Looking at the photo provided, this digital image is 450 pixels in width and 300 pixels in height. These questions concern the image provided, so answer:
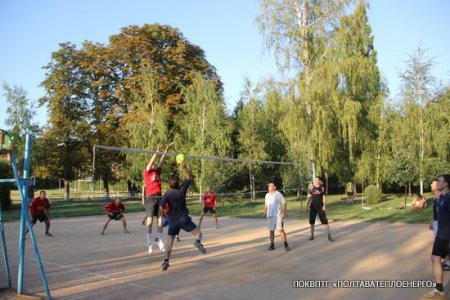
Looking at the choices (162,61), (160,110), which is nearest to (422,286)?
(160,110)

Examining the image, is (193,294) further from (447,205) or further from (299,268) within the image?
(447,205)

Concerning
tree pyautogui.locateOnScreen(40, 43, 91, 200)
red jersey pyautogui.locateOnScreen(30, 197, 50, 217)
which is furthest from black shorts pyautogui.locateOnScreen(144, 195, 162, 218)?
tree pyautogui.locateOnScreen(40, 43, 91, 200)

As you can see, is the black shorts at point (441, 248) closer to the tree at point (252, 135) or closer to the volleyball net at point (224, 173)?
the volleyball net at point (224, 173)

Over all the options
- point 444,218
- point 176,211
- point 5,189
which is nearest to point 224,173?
point 5,189

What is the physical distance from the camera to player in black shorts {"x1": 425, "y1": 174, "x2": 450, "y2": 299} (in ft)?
21.1

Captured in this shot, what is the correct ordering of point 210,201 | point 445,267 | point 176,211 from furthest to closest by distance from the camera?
point 210,201 < point 176,211 < point 445,267

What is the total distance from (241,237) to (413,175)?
14.0 metres

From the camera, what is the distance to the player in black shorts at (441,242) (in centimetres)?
642

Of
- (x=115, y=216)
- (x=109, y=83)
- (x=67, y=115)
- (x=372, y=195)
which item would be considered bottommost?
(x=372, y=195)

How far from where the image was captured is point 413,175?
2319 cm

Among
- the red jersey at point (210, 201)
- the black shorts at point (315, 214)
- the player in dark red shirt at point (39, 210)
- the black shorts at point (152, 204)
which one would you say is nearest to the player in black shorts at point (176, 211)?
the black shorts at point (152, 204)

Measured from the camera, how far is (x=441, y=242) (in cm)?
654

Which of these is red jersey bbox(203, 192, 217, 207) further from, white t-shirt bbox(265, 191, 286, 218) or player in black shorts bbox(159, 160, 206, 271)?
player in black shorts bbox(159, 160, 206, 271)

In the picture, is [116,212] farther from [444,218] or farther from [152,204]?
[444,218]
